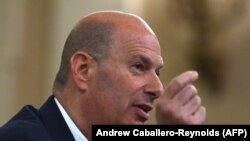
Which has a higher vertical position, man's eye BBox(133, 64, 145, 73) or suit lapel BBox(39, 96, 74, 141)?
man's eye BBox(133, 64, 145, 73)

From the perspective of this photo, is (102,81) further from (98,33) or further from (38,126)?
(38,126)

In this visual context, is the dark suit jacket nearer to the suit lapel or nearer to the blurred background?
the suit lapel

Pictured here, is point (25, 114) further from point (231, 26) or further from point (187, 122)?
point (231, 26)

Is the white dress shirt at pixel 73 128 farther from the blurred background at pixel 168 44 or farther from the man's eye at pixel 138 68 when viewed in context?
the blurred background at pixel 168 44

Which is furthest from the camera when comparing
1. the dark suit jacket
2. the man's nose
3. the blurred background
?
the blurred background

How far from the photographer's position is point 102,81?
161cm

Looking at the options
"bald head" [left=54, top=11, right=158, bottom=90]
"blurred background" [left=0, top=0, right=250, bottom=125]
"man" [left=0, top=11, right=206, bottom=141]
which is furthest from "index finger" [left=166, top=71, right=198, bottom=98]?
"blurred background" [left=0, top=0, right=250, bottom=125]

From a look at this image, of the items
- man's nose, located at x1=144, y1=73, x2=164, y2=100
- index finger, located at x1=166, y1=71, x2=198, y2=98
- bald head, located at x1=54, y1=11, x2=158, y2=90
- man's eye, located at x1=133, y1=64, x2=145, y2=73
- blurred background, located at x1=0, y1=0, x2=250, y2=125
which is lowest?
index finger, located at x1=166, y1=71, x2=198, y2=98

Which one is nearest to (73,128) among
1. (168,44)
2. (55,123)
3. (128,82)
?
(55,123)

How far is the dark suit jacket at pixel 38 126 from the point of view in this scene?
1414 millimetres

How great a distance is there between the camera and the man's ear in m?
1.63

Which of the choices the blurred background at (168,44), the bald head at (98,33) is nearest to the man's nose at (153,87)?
the bald head at (98,33)

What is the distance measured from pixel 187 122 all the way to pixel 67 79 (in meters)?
0.37

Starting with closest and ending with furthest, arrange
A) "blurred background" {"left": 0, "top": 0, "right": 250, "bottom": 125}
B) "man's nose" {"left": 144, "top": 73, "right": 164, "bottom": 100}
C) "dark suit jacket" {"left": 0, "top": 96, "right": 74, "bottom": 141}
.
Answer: "dark suit jacket" {"left": 0, "top": 96, "right": 74, "bottom": 141} → "man's nose" {"left": 144, "top": 73, "right": 164, "bottom": 100} → "blurred background" {"left": 0, "top": 0, "right": 250, "bottom": 125}
